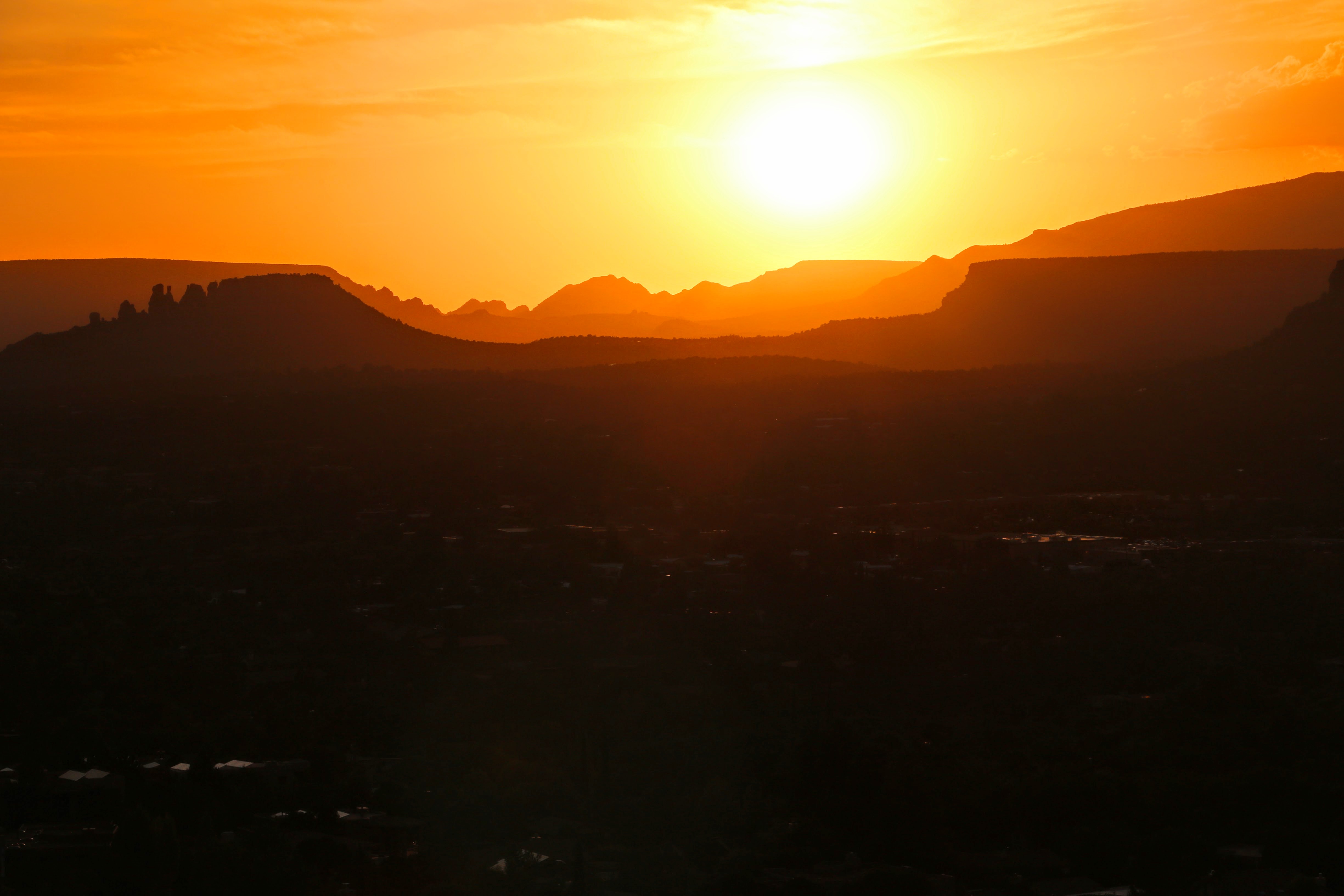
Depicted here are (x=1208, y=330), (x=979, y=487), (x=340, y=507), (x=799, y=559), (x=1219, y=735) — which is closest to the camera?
(x=1219, y=735)

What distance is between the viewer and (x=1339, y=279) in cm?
9050

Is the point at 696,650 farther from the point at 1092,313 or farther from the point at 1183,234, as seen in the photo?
the point at 1183,234

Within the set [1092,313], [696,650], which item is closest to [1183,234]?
[1092,313]

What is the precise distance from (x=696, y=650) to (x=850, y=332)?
90.9m

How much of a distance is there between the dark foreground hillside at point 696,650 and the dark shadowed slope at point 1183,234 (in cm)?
7299

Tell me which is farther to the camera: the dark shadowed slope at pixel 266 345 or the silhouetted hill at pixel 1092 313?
the silhouetted hill at pixel 1092 313

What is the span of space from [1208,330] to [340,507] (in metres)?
78.8

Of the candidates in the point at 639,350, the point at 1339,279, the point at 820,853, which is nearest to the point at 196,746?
the point at 820,853

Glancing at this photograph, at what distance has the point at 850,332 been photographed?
13562 cm

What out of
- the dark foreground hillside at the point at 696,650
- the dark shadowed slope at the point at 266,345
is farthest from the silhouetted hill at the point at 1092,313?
the dark foreground hillside at the point at 696,650

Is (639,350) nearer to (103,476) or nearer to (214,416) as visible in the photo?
(214,416)

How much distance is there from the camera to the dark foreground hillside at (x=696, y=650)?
31.8m

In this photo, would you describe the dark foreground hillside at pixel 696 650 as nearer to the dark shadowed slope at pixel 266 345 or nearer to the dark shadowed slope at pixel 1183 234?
the dark shadowed slope at pixel 266 345

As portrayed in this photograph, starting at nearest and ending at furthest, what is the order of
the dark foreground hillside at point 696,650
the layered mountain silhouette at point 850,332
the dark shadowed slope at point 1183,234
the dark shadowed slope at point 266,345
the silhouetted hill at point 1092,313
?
1. the dark foreground hillside at point 696,650
2. the dark shadowed slope at point 266,345
3. the layered mountain silhouette at point 850,332
4. the silhouetted hill at point 1092,313
5. the dark shadowed slope at point 1183,234
